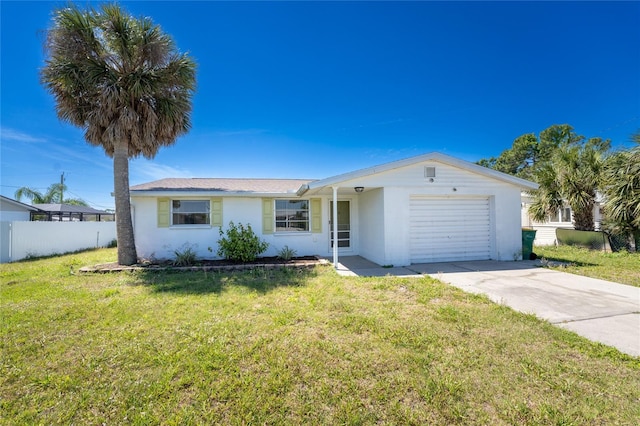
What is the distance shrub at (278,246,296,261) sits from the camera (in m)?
9.73

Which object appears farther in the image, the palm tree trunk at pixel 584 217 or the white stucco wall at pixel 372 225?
the palm tree trunk at pixel 584 217

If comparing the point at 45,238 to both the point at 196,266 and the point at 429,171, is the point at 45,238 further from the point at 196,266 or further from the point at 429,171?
the point at 429,171

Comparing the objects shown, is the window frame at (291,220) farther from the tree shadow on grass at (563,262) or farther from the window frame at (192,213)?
the tree shadow on grass at (563,262)

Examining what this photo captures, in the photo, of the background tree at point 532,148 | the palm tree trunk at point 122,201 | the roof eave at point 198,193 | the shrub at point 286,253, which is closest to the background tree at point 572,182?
the roof eave at point 198,193

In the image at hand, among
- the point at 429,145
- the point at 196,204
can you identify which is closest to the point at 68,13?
the point at 196,204

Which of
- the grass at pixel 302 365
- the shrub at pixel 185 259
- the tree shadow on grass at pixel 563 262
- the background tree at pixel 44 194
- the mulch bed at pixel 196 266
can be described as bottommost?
the grass at pixel 302 365

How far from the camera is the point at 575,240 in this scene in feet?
39.7

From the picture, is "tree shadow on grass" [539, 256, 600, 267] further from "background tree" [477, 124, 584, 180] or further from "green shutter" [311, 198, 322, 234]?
"background tree" [477, 124, 584, 180]

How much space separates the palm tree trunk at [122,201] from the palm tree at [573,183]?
17.7 metres

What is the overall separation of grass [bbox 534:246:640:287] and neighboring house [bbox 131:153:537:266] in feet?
6.15

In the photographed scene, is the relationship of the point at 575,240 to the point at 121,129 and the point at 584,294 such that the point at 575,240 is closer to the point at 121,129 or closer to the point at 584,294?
the point at 584,294

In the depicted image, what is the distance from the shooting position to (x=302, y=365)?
2.97 m

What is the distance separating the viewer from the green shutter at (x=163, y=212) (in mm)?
9742

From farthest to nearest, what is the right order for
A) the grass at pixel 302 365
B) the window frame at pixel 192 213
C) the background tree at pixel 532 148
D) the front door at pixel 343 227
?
the background tree at pixel 532 148 < the front door at pixel 343 227 < the window frame at pixel 192 213 < the grass at pixel 302 365
